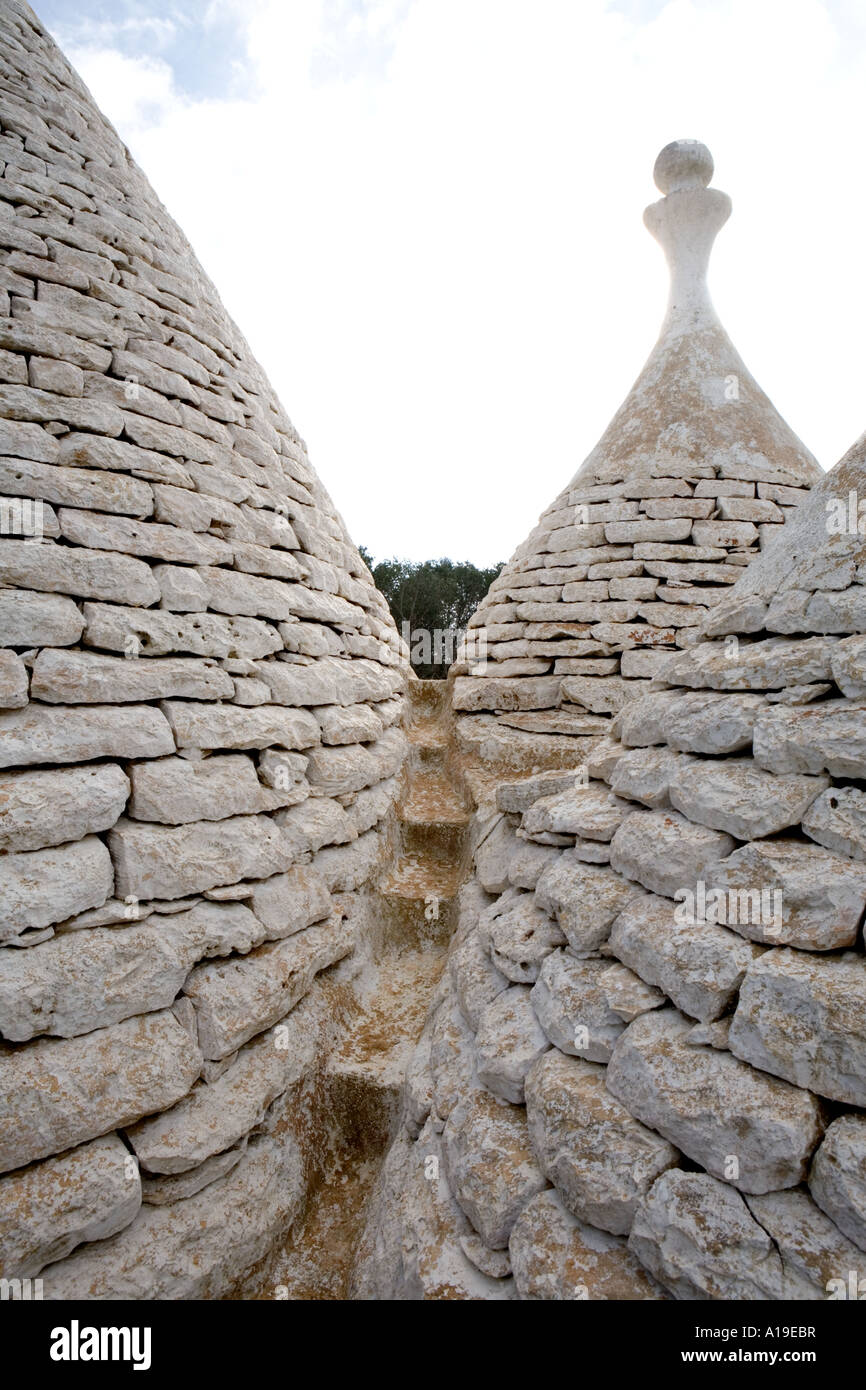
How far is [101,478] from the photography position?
234 cm

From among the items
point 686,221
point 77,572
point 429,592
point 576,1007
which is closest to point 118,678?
point 77,572

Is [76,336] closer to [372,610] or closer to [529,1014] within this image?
[372,610]

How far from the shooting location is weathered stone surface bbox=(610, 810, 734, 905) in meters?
1.87

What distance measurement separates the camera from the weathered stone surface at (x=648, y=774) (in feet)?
6.97

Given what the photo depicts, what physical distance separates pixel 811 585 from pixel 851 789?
663 mm

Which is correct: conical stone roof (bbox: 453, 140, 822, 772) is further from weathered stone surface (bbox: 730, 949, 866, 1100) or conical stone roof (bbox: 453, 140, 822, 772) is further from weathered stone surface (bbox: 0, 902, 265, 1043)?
weathered stone surface (bbox: 730, 949, 866, 1100)

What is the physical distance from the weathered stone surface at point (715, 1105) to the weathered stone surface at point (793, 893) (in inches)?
11.3

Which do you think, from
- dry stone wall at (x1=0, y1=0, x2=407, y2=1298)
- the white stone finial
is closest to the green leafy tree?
the white stone finial

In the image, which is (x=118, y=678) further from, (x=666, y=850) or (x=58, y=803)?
(x=666, y=850)

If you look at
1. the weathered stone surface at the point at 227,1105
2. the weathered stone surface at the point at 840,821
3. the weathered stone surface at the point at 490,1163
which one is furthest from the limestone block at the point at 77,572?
the weathered stone surface at the point at 840,821

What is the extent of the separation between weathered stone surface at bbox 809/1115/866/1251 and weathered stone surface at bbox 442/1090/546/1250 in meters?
0.63

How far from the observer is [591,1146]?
5.44ft

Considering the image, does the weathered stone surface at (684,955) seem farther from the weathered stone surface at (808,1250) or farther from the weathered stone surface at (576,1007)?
the weathered stone surface at (808,1250)

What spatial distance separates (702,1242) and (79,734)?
186 cm
